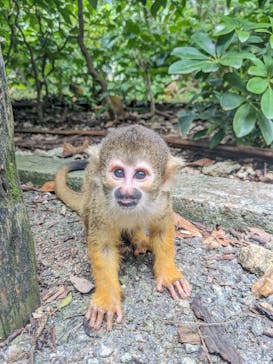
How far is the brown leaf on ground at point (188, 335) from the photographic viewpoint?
1.79 meters

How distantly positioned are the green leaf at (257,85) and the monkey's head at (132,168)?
87cm

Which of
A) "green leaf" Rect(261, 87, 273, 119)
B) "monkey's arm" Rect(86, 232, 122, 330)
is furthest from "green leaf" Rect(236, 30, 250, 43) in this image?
"monkey's arm" Rect(86, 232, 122, 330)

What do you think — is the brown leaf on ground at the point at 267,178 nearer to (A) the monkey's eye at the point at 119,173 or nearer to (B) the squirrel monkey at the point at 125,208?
(B) the squirrel monkey at the point at 125,208

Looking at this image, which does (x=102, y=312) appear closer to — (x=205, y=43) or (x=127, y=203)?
(x=127, y=203)

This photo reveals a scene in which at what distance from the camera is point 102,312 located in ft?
6.28

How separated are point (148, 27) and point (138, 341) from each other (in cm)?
360

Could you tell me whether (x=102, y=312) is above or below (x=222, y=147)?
below

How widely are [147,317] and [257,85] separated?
1.61 metres

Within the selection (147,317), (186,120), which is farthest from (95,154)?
(186,120)

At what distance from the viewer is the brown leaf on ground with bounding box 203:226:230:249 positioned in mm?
2494

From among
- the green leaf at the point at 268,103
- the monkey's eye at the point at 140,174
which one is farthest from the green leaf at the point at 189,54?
the monkey's eye at the point at 140,174

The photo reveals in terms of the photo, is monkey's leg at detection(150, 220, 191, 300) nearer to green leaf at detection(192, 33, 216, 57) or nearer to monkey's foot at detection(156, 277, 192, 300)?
monkey's foot at detection(156, 277, 192, 300)

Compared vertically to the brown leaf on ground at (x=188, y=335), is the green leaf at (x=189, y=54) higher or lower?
higher

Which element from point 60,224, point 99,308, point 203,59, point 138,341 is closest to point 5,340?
point 99,308
